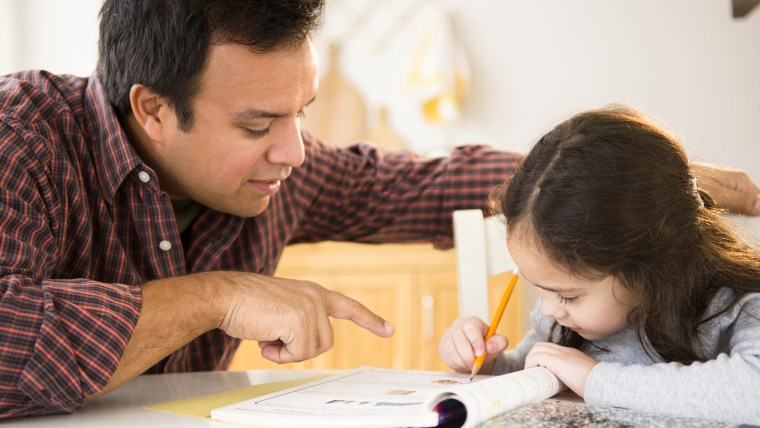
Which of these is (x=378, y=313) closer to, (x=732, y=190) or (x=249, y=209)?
(x=249, y=209)

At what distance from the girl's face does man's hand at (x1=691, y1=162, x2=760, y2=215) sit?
0.27 meters

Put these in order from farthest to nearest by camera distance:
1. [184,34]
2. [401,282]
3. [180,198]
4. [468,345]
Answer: [401,282] < [180,198] < [184,34] < [468,345]

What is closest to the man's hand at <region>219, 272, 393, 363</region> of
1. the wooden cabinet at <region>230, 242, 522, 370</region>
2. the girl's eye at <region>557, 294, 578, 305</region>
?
the girl's eye at <region>557, 294, 578, 305</region>

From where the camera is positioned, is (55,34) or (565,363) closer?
(565,363)

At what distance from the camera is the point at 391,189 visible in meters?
1.64

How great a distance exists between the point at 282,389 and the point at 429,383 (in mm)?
187

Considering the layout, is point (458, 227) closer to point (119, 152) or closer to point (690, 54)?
point (119, 152)

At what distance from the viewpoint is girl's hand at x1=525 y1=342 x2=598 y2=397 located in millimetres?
953

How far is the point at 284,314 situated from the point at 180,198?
53cm

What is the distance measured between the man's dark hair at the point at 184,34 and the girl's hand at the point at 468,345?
0.51 meters

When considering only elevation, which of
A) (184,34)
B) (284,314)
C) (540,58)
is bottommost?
(284,314)

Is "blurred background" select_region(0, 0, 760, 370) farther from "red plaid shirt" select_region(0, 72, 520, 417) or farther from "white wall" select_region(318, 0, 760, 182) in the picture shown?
"red plaid shirt" select_region(0, 72, 520, 417)

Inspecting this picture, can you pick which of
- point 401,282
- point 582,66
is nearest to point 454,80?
point 582,66

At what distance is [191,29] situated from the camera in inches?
50.4
